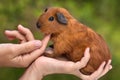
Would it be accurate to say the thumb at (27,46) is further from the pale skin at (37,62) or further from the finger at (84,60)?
the finger at (84,60)

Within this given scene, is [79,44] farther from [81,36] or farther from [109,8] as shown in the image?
[109,8]

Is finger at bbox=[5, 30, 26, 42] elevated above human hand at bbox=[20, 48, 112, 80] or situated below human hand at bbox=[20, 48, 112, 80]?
above

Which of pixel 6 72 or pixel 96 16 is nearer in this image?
pixel 6 72

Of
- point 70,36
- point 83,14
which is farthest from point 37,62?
point 83,14

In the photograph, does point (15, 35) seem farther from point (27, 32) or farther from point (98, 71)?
point (98, 71)

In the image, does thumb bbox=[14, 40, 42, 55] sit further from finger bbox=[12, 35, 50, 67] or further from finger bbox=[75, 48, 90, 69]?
finger bbox=[75, 48, 90, 69]

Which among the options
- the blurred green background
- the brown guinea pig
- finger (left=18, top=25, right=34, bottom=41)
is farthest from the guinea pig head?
the blurred green background

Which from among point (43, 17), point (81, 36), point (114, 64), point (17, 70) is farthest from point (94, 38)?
point (114, 64)
